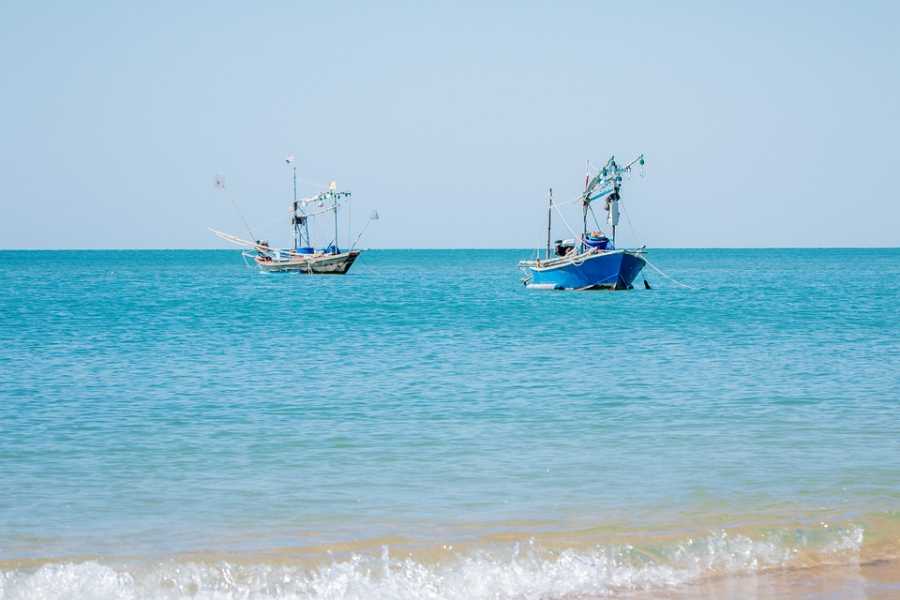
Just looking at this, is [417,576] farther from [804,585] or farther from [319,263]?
[319,263]

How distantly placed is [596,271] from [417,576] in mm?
49620

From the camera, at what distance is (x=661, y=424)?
1527cm

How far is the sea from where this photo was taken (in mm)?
8758

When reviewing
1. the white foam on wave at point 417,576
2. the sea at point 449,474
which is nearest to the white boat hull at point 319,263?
the sea at point 449,474

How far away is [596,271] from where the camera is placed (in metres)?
57.6

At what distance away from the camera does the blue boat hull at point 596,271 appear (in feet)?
187

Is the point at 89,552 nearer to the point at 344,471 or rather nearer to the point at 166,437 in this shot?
the point at 344,471

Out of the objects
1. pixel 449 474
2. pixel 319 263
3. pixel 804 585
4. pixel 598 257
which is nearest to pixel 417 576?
pixel 804 585

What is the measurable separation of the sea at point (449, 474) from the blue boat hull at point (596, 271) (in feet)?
98.7

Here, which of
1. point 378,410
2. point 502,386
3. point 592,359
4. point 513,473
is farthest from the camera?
point 592,359

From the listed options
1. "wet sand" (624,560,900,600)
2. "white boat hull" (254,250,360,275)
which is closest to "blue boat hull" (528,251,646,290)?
"white boat hull" (254,250,360,275)

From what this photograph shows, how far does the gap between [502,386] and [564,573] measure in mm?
10786

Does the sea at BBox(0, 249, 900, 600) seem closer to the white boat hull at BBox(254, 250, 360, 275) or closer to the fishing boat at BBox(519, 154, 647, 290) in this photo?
the fishing boat at BBox(519, 154, 647, 290)

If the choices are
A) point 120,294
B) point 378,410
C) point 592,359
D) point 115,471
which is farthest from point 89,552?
point 120,294
